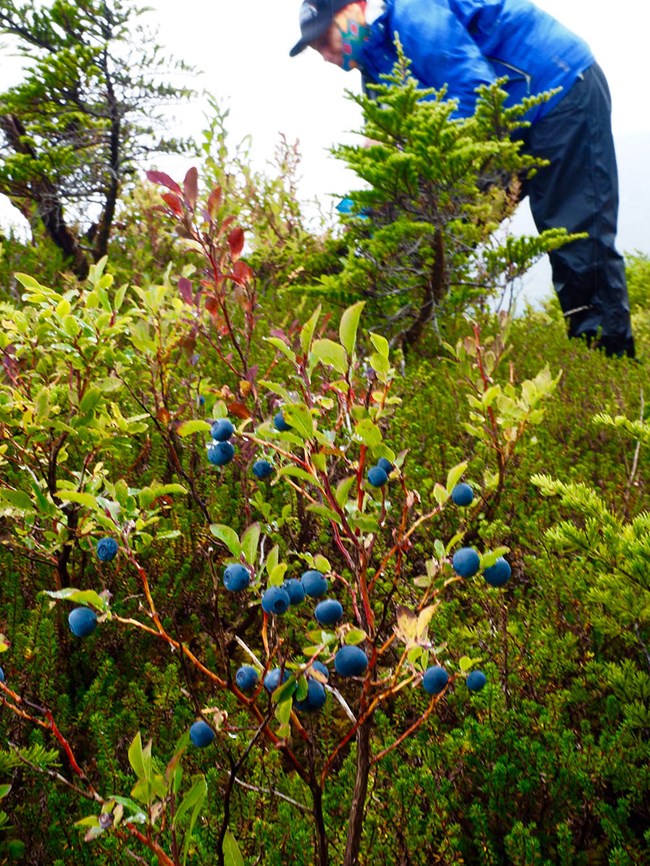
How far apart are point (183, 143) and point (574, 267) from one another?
389cm

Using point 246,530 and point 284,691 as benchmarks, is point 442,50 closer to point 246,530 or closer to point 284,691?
point 246,530

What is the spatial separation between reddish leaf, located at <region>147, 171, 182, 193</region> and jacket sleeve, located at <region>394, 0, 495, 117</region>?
4.47 metres

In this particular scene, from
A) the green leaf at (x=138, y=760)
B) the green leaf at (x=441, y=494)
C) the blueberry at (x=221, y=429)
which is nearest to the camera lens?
the green leaf at (x=138, y=760)

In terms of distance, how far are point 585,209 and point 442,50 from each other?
1.86 meters

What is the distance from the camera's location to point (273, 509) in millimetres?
2357

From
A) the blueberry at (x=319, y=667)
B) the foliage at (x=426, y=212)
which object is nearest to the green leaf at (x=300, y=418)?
the blueberry at (x=319, y=667)

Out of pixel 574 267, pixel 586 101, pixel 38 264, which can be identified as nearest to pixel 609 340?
pixel 574 267

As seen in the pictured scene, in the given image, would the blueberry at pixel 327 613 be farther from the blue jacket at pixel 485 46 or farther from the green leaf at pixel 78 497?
the blue jacket at pixel 485 46

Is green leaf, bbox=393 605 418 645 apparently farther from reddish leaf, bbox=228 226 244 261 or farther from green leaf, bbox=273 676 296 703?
reddish leaf, bbox=228 226 244 261

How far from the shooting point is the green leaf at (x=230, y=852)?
842 millimetres

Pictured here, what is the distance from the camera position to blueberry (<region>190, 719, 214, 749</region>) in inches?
38.7

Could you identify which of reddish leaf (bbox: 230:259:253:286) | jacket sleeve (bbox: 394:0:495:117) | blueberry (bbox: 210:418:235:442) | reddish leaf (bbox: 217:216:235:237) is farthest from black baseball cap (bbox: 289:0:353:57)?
blueberry (bbox: 210:418:235:442)

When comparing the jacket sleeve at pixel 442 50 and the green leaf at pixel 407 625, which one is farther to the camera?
the jacket sleeve at pixel 442 50

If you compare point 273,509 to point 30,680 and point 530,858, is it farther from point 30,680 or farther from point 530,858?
point 530,858
